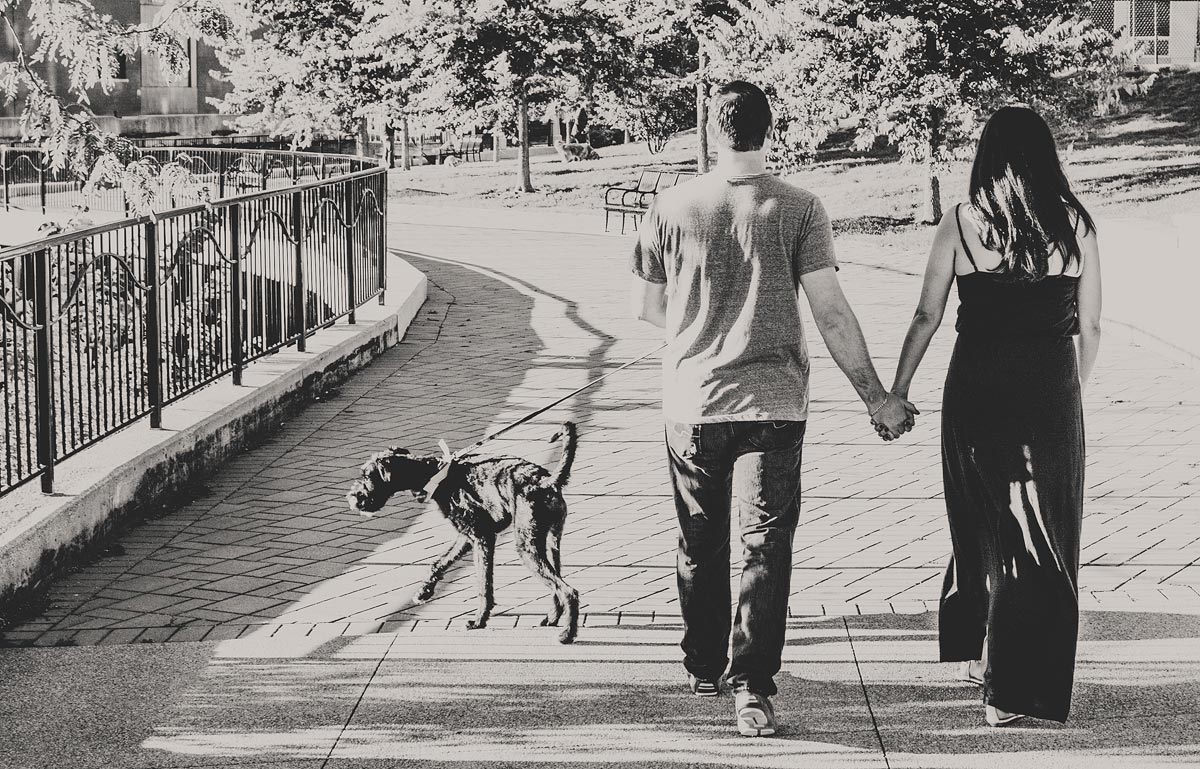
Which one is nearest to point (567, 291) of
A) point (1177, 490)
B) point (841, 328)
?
point (1177, 490)

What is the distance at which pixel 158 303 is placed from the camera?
25.1 ft

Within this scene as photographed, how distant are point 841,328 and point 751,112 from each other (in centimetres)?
66

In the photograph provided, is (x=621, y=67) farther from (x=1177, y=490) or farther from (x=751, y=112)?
(x=751, y=112)

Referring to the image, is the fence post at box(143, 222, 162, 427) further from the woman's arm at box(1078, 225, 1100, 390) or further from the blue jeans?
the woman's arm at box(1078, 225, 1100, 390)

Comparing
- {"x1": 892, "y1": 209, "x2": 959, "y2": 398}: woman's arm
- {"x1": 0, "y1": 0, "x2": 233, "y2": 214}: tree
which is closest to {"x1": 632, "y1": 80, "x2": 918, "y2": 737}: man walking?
{"x1": 892, "y1": 209, "x2": 959, "y2": 398}: woman's arm

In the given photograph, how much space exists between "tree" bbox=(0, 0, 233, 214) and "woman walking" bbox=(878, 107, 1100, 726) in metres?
4.07

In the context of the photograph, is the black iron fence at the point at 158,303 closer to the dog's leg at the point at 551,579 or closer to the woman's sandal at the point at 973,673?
the dog's leg at the point at 551,579

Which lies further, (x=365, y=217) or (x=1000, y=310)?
(x=365, y=217)

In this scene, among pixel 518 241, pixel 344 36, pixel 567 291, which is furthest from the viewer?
pixel 344 36

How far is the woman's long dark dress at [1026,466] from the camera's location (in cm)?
416

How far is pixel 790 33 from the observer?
19.5m

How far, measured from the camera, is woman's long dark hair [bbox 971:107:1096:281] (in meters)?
4.14

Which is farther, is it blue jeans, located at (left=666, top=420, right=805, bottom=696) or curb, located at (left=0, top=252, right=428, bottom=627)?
curb, located at (left=0, top=252, right=428, bottom=627)

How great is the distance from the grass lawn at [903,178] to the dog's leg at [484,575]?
12.4 meters
